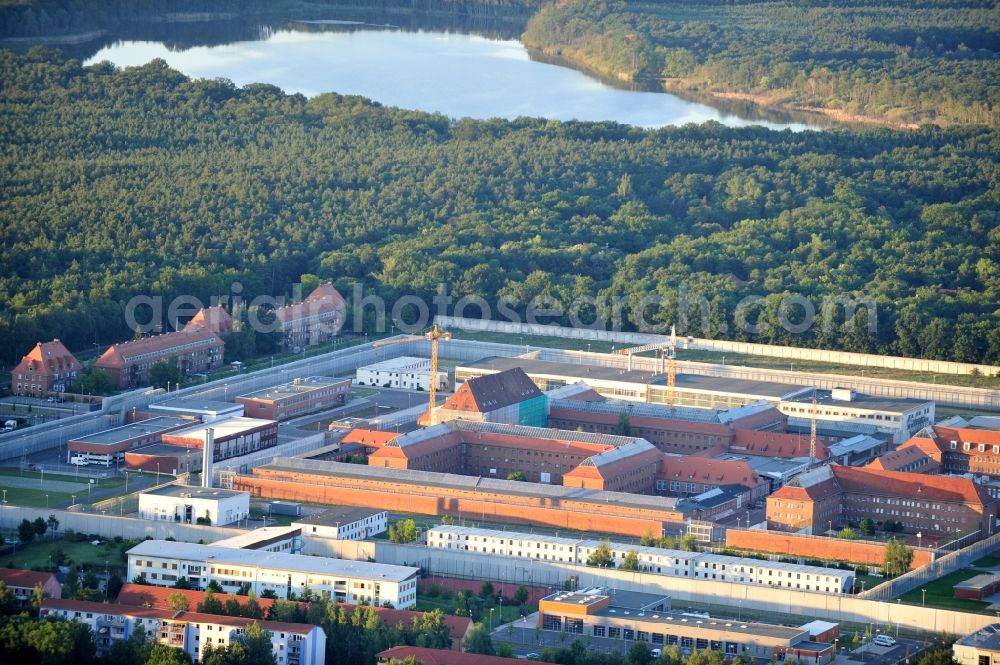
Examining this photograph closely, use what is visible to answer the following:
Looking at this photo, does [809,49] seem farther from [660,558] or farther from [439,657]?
[439,657]

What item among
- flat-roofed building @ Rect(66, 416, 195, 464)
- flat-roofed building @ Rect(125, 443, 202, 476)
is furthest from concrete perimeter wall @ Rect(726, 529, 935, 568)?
flat-roofed building @ Rect(66, 416, 195, 464)

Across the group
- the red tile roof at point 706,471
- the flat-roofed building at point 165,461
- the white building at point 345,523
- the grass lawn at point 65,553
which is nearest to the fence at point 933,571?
the red tile roof at point 706,471

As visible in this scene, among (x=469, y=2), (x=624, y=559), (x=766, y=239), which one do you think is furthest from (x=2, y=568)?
(x=469, y=2)

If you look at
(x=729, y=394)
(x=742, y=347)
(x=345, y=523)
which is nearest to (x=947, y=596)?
(x=345, y=523)

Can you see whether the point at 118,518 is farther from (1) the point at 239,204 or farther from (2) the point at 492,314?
(1) the point at 239,204

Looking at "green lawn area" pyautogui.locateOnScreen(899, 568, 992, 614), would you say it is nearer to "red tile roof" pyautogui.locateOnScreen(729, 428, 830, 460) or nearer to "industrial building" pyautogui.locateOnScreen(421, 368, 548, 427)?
"red tile roof" pyautogui.locateOnScreen(729, 428, 830, 460)

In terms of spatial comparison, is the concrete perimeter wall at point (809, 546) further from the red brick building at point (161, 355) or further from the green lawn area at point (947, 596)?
the red brick building at point (161, 355)
